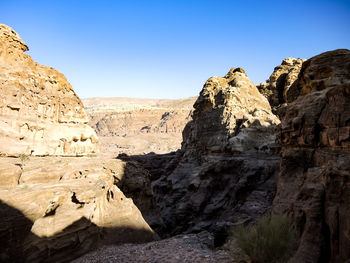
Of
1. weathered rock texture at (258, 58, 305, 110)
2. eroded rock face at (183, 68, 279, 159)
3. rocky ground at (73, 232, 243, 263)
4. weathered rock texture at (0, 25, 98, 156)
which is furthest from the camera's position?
weathered rock texture at (258, 58, 305, 110)

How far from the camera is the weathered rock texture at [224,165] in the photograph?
13.8 meters

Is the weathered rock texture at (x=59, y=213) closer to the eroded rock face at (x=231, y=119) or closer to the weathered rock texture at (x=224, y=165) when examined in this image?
the weathered rock texture at (x=224, y=165)

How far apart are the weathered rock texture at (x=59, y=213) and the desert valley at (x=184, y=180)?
3 centimetres

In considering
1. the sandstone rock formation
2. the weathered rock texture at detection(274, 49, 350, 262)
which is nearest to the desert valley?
the weathered rock texture at detection(274, 49, 350, 262)

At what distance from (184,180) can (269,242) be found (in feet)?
49.7

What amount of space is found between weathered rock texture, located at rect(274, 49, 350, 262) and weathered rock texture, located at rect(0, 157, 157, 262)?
618cm

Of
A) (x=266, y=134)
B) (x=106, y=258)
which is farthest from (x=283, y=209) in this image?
(x=266, y=134)

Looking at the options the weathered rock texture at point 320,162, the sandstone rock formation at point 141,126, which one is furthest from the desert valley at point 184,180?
the sandstone rock formation at point 141,126

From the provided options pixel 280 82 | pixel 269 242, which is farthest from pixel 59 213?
pixel 280 82

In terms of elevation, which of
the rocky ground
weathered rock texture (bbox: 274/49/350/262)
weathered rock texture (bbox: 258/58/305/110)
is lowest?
the rocky ground

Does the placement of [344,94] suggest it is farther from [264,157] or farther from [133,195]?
[133,195]

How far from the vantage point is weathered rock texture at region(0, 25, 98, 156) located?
36.3ft

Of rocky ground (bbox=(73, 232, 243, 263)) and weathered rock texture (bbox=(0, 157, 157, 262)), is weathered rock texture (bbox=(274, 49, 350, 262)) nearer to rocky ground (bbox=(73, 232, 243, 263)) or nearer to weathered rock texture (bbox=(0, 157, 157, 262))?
rocky ground (bbox=(73, 232, 243, 263))

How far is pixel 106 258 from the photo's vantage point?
7164 mm
